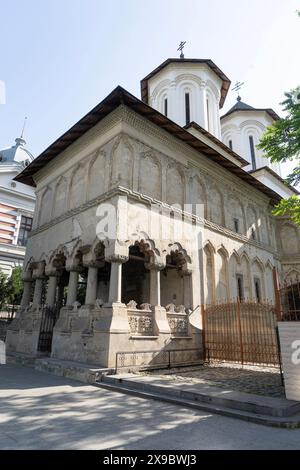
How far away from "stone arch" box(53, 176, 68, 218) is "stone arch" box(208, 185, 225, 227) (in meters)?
7.23

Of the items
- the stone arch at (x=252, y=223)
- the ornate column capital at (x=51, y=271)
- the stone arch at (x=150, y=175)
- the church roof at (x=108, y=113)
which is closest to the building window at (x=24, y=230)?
the church roof at (x=108, y=113)

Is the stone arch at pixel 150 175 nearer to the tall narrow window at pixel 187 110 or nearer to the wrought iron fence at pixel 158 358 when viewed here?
the wrought iron fence at pixel 158 358

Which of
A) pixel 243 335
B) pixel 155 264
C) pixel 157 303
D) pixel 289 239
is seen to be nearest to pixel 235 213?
pixel 289 239

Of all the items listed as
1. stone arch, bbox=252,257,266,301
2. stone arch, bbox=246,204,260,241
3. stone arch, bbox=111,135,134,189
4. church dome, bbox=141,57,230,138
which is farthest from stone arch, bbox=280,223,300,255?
stone arch, bbox=111,135,134,189

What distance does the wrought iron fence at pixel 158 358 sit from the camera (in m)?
9.33

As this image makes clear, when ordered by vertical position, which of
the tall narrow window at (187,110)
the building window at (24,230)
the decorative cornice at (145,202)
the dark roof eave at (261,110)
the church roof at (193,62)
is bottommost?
the decorative cornice at (145,202)

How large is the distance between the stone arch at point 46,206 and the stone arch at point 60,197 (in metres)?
0.55

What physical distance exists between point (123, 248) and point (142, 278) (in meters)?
5.41

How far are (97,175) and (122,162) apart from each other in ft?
5.73

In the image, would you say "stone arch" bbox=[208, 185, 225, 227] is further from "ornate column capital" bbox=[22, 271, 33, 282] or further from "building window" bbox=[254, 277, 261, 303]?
"ornate column capital" bbox=[22, 271, 33, 282]

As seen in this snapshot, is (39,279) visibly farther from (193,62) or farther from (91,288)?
(193,62)

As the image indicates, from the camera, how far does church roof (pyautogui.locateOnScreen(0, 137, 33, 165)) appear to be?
3338 centimetres
